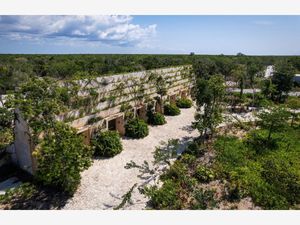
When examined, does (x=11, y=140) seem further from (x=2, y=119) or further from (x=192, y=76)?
(x=192, y=76)

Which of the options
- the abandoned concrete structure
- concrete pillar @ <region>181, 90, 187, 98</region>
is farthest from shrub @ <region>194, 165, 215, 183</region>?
concrete pillar @ <region>181, 90, 187, 98</region>

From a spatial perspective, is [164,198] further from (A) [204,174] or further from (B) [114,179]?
(A) [204,174]

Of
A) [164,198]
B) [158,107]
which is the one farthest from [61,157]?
[158,107]

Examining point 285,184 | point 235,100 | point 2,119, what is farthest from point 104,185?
point 235,100

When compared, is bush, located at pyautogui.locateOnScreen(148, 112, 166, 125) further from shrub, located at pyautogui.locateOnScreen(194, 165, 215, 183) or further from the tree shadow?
shrub, located at pyautogui.locateOnScreen(194, 165, 215, 183)

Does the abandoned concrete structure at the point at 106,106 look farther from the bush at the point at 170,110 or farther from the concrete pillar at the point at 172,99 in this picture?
the concrete pillar at the point at 172,99

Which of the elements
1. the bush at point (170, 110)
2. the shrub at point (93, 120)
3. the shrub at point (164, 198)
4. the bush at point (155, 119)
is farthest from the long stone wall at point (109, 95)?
the shrub at point (164, 198)
